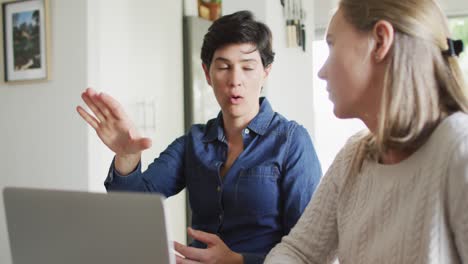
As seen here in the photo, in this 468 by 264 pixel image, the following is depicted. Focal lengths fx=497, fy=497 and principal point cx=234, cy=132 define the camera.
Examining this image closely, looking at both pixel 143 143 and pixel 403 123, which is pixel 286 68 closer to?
pixel 143 143

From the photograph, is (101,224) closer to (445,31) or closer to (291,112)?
(445,31)

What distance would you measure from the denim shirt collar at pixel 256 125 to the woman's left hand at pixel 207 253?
0.33 meters

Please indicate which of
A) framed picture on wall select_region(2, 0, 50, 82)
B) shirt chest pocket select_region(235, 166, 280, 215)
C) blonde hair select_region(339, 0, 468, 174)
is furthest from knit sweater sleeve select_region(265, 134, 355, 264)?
framed picture on wall select_region(2, 0, 50, 82)

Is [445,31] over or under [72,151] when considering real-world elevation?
over

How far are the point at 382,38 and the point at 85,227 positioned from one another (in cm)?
62

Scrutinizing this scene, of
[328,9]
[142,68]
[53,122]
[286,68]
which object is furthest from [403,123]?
[328,9]

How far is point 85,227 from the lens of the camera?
78cm

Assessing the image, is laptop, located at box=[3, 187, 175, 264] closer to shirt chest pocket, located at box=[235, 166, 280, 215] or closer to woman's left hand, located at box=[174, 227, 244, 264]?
woman's left hand, located at box=[174, 227, 244, 264]

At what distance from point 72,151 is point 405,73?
1.75m

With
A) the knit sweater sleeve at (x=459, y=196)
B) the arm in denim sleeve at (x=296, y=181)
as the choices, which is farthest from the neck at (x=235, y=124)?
the knit sweater sleeve at (x=459, y=196)

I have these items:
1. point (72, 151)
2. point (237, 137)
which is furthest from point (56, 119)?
point (237, 137)

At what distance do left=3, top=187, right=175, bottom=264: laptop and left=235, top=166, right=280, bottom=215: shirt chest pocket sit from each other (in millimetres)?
506

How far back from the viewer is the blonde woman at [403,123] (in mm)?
837

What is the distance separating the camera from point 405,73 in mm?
894
